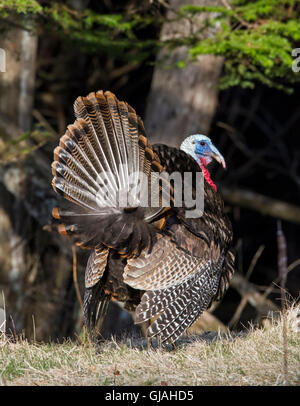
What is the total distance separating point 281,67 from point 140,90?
6034 millimetres

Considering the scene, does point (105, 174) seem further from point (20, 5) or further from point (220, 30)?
point (220, 30)

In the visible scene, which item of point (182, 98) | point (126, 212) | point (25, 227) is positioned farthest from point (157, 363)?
point (25, 227)

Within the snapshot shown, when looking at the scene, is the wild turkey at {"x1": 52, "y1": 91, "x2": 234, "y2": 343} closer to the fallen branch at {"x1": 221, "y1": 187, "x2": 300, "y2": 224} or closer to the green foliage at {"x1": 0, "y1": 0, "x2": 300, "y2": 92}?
Answer: the green foliage at {"x1": 0, "y1": 0, "x2": 300, "y2": 92}

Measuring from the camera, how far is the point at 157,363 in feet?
12.7

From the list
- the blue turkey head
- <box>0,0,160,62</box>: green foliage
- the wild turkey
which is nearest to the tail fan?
the wild turkey

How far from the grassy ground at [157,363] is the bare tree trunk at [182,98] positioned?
10.3 feet

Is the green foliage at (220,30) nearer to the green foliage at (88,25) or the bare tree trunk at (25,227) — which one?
the green foliage at (88,25)

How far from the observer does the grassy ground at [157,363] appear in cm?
355

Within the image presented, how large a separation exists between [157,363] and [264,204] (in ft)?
17.0

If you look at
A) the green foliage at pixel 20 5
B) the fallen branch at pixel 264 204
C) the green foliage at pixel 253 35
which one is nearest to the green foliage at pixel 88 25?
the green foliage at pixel 20 5

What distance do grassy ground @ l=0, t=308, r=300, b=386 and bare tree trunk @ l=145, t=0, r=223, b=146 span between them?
10.3ft

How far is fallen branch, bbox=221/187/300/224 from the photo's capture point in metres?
8.59
